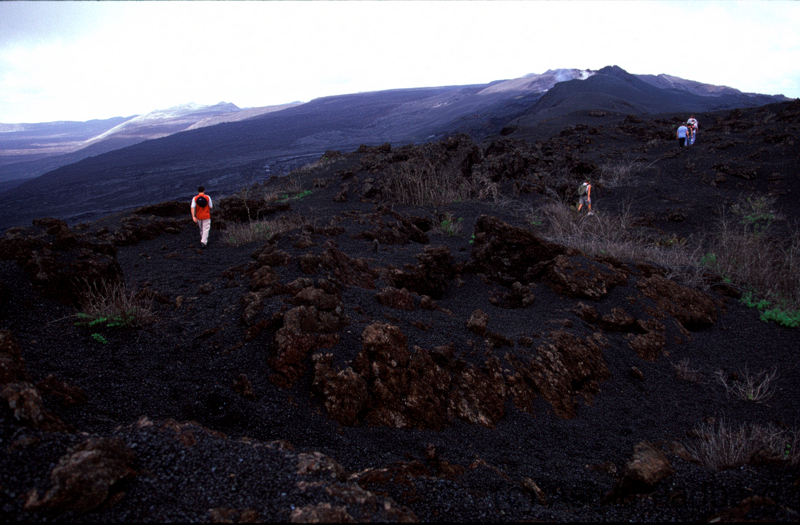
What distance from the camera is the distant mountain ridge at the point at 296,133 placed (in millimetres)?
21219

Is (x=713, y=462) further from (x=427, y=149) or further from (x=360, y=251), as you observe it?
(x=427, y=149)

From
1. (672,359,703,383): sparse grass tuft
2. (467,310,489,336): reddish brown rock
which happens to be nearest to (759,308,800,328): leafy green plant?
(672,359,703,383): sparse grass tuft

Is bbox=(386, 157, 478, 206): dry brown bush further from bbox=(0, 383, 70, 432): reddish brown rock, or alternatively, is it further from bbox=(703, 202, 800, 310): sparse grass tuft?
bbox=(0, 383, 70, 432): reddish brown rock

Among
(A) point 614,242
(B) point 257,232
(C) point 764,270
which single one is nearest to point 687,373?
(C) point 764,270

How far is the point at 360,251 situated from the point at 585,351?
3009mm

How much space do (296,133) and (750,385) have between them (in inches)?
1684

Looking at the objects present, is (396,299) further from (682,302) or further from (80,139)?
(80,139)

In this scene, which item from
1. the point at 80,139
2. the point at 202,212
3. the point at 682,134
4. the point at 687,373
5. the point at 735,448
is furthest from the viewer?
the point at 80,139

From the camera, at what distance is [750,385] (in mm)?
2750

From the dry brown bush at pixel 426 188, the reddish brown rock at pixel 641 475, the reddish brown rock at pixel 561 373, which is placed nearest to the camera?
the reddish brown rock at pixel 641 475

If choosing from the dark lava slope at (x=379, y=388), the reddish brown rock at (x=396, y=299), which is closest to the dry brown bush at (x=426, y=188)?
the dark lava slope at (x=379, y=388)

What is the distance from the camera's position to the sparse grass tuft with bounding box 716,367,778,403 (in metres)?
2.74

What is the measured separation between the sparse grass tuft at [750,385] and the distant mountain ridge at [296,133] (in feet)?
58.7

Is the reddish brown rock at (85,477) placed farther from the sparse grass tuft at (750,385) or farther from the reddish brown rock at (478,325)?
the sparse grass tuft at (750,385)
